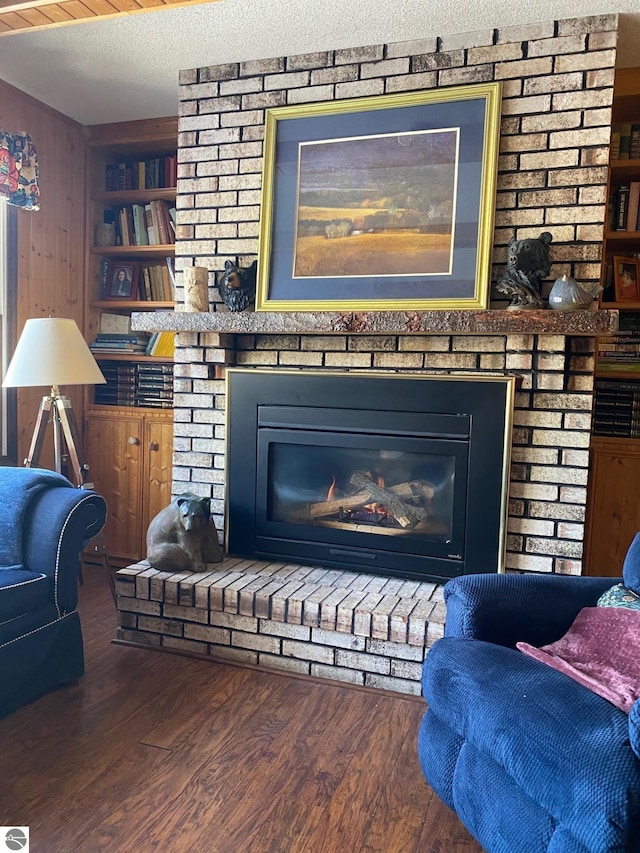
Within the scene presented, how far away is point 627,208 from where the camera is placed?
9.91 feet

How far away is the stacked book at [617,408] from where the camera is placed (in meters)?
3.09

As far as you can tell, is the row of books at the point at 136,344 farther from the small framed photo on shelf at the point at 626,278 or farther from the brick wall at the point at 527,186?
the small framed photo on shelf at the point at 626,278

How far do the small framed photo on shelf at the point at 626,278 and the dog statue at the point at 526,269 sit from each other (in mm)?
799

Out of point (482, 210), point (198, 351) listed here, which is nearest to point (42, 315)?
point (198, 351)

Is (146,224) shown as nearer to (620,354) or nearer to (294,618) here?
(294,618)

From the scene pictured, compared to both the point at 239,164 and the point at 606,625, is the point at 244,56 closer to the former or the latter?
the point at 239,164

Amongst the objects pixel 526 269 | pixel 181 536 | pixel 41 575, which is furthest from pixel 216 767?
pixel 526 269

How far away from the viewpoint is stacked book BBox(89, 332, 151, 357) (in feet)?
12.3

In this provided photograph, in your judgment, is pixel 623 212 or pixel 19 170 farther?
pixel 19 170

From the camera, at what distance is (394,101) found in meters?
2.69

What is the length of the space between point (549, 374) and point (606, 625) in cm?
109

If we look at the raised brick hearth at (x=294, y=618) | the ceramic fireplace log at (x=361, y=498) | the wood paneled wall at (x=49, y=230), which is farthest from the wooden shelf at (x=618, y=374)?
the wood paneled wall at (x=49, y=230)

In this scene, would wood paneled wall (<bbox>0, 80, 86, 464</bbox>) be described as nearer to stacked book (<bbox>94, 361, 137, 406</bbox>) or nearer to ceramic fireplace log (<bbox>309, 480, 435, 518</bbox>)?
Result: stacked book (<bbox>94, 361, 137, 406</bbox>)

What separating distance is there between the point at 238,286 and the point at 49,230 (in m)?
1.37
